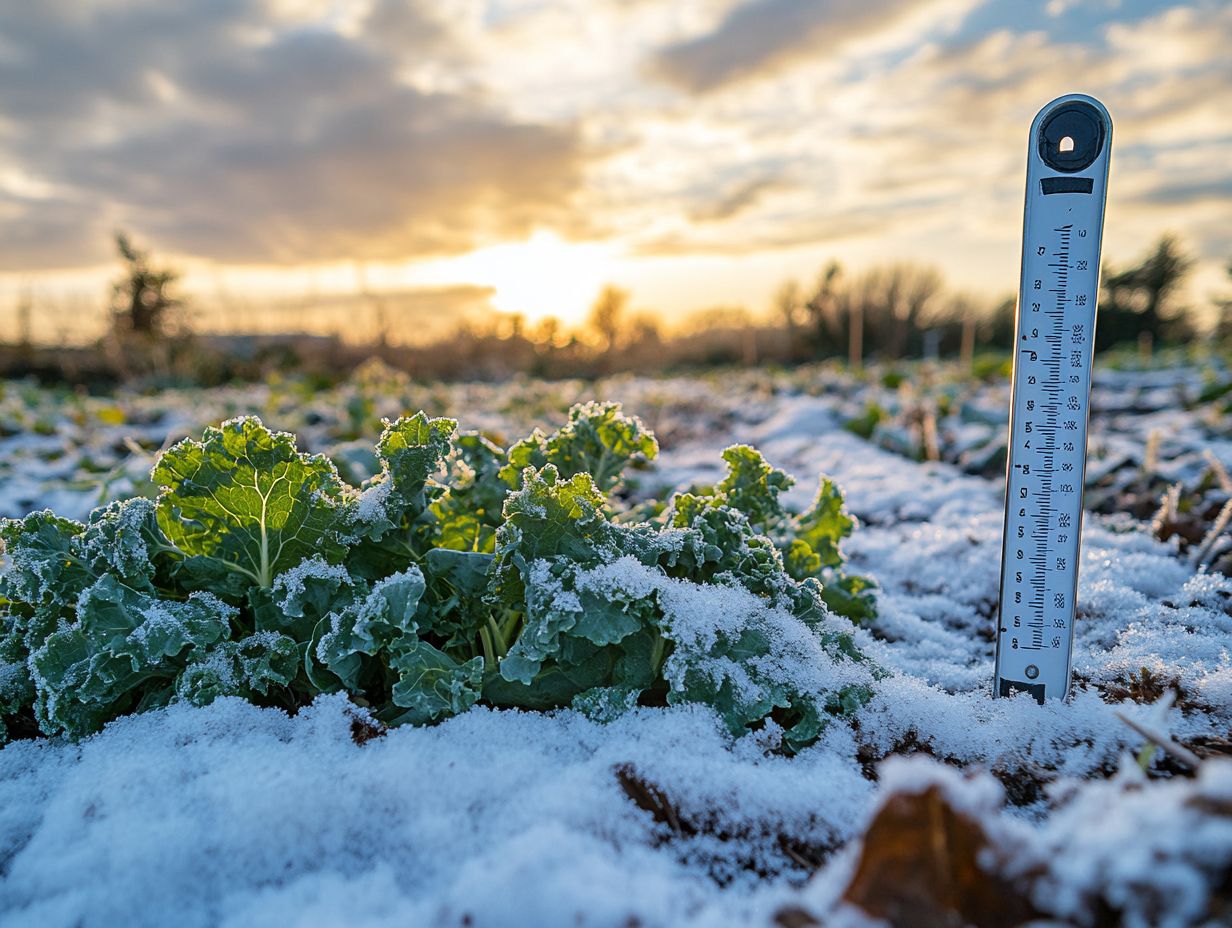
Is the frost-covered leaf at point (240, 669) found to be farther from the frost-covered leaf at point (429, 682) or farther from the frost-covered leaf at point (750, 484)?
the frost-covered leaf at point (750, 484)

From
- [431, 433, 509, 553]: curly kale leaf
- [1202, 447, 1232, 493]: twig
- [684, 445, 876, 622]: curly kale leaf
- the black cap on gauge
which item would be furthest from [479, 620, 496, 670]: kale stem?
[1202, 447, 1232, 493]: twig

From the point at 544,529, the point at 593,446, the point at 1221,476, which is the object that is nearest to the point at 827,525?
the point at 593,446

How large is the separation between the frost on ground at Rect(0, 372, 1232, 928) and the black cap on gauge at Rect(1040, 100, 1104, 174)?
47.0 inches

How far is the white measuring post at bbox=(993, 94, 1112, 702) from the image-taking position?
1.73 metres

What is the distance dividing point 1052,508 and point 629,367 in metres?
19.5

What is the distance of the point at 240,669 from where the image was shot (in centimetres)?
182

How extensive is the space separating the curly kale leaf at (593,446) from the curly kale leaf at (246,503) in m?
0.54

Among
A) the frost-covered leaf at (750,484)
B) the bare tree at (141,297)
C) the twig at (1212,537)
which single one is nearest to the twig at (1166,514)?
the twig at (1212,537)

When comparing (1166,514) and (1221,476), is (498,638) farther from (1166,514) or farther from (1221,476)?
(1221,476)

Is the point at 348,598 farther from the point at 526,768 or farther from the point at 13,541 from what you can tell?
the point at 13,541

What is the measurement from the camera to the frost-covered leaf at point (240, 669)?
1.78 m

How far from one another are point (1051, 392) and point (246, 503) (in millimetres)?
1921

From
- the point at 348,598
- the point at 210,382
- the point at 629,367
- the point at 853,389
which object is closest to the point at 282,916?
the point at 348,598

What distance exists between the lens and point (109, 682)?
5.75 feet
